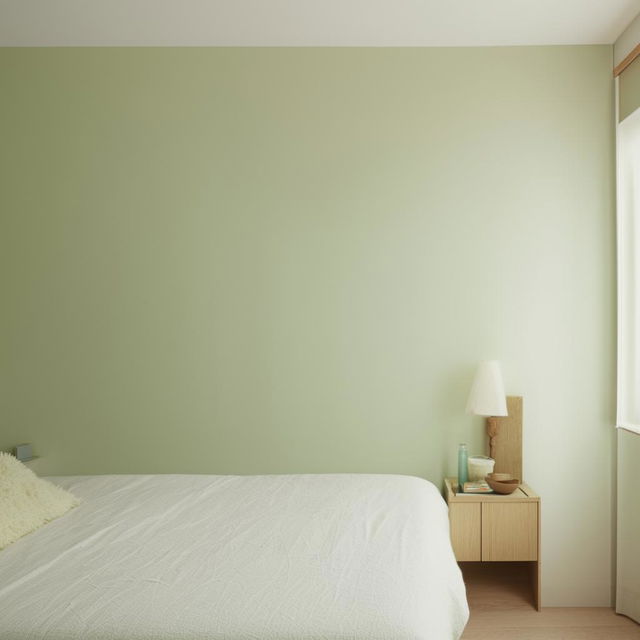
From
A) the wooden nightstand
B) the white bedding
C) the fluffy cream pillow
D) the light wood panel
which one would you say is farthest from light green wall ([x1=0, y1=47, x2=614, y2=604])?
the fluffy cream pillow

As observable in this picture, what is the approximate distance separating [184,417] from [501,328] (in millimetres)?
1666

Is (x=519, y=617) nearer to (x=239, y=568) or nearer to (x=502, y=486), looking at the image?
(x=502, y=486)

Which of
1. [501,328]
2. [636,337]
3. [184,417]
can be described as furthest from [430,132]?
[184,417]

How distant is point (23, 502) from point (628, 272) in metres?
2.80

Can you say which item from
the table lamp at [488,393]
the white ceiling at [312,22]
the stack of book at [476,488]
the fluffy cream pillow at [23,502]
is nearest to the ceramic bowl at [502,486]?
the stack of book at [476,488]

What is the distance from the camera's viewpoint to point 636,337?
303cm

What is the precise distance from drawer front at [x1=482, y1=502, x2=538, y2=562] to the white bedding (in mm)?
377

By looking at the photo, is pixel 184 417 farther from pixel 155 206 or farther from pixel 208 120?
pixel 208 120

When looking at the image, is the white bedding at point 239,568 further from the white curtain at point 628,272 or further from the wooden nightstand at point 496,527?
→ the white curtain at point 628,272

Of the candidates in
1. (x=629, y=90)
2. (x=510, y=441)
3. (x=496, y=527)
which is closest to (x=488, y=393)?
(x=510, y=441)

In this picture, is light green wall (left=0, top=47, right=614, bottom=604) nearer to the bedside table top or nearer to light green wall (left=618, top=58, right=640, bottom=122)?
light green wall (left=618, top=58, right=640, bottom=122)

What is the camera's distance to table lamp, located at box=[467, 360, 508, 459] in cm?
297

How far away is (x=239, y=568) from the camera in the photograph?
72.7 inches

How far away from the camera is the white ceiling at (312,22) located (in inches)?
112
